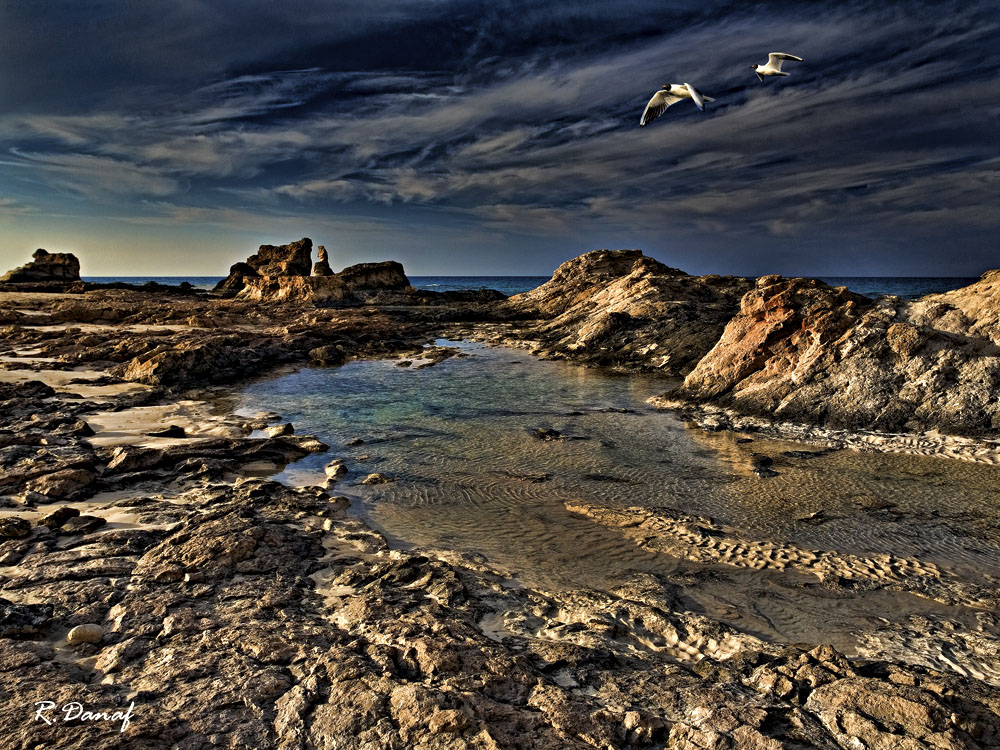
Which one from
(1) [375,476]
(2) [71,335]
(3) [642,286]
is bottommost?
(1) [375,476]

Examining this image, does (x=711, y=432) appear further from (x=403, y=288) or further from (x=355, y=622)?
(x=403, y=288)

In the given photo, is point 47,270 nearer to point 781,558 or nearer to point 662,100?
point 662,100

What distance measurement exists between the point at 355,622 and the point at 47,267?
8873cm

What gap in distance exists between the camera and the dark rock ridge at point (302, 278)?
59.9 m

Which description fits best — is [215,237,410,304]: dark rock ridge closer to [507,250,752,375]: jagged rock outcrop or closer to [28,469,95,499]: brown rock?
[507,250,752,375]: jagged rock outcrop

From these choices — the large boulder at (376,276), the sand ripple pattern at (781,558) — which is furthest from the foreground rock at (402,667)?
the large boulder at (376,276)

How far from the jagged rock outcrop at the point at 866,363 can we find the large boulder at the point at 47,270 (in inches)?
3276

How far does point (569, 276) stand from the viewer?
168ft

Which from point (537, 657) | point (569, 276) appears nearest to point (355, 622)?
point (537, 657)

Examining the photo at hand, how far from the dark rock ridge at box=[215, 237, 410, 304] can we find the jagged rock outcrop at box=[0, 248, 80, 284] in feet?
59.7

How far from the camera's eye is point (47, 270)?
7000cm
